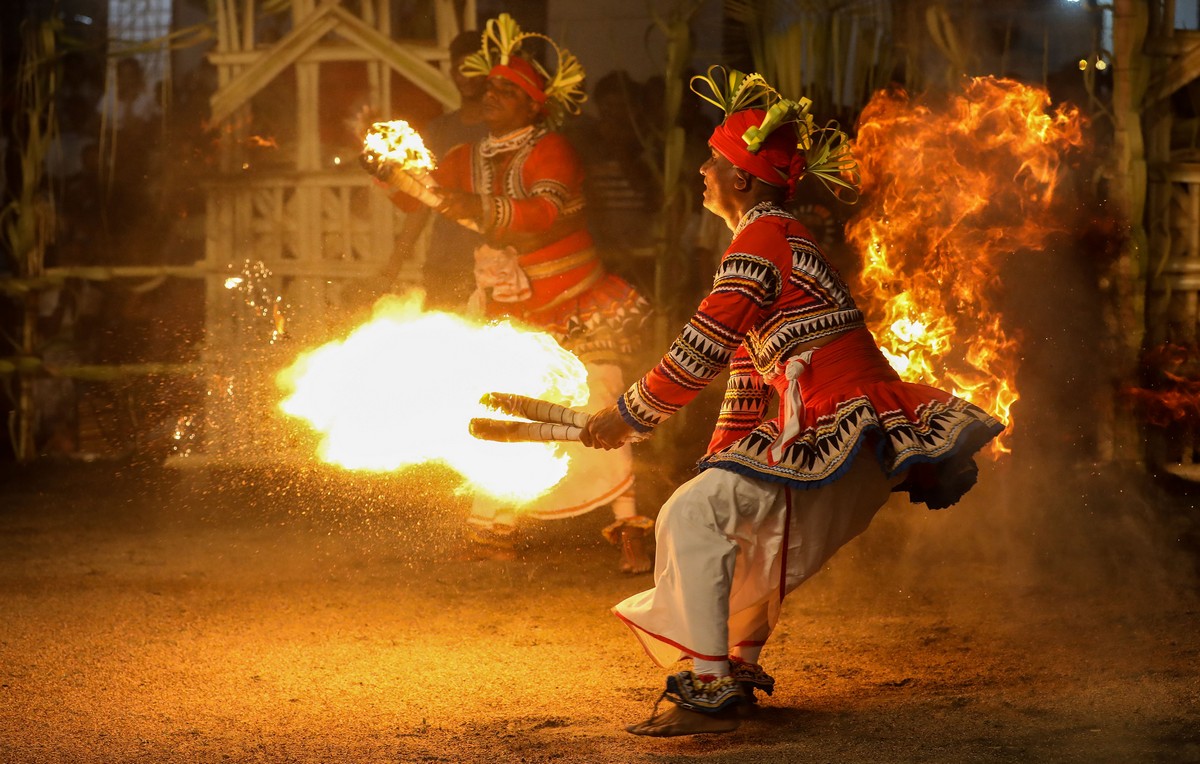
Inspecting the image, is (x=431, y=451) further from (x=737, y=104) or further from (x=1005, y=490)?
(x=1005, y=490)

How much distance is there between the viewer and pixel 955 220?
6.62 metres

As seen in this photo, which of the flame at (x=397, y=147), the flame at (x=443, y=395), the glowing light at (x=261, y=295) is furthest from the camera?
the glowing light at (x=261, y=295)

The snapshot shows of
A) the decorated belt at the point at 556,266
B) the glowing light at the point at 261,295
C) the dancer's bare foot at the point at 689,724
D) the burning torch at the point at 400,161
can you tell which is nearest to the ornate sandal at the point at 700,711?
the dancer's bare foot at the point at 689,724

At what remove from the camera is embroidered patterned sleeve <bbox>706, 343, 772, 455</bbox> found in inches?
161

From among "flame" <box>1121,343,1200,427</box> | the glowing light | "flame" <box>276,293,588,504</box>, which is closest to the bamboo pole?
"flame" <box>1121,343,1200,427</box>

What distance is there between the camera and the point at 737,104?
13.7 ft

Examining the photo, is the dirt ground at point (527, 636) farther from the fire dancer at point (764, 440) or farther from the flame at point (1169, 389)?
the flame at point (1169, 389)

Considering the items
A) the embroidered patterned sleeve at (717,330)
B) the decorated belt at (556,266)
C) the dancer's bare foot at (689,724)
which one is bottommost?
the dancer's bare foot at (689,724)

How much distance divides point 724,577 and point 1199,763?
1.34m

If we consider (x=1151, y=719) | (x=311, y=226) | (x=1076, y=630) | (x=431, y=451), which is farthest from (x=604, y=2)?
(x=1151, y=719)

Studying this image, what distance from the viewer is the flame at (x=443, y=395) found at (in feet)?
18.6

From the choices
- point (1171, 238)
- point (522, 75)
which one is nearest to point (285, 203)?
point (522, 75)

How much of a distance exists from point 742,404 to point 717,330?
0.43m

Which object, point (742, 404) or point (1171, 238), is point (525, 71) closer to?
point (742, 404)
